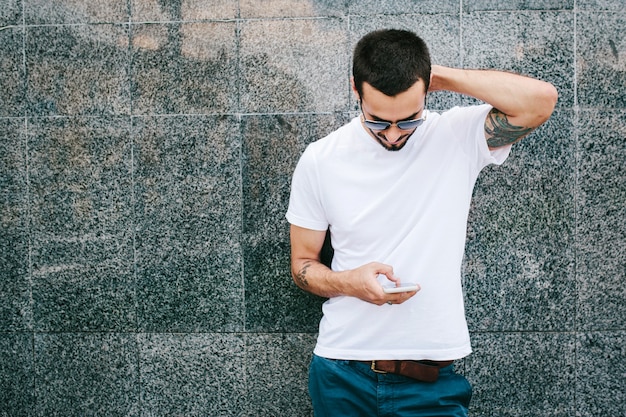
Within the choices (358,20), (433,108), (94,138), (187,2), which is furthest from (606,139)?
(94,138)

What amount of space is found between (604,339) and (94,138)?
3.89m

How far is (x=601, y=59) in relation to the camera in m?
4.21

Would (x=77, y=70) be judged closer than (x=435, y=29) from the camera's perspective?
No

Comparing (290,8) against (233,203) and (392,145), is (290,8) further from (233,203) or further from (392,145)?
(392,145)

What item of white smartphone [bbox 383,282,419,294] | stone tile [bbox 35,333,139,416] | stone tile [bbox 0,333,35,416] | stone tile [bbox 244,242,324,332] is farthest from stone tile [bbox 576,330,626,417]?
stone tile [bbox 0,333,35,416]

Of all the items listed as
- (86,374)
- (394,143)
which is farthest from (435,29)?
(86,374)

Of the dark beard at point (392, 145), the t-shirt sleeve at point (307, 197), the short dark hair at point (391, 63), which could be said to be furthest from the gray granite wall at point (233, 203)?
the short dark hair at point (391, 63)

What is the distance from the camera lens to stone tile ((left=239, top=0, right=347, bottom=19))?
4.27m

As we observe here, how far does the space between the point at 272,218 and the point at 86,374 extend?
1.81 m

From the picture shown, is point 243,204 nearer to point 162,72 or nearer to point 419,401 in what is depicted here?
point 162,72

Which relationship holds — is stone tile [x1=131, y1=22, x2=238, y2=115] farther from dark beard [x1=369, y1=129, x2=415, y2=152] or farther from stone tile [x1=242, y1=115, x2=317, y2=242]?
dark beard [x1=369, y1=129, x2=415, y2=152]

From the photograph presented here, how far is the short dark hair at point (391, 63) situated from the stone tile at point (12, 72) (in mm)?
2750

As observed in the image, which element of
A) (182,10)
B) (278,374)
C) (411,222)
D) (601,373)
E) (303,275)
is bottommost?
(278,374)

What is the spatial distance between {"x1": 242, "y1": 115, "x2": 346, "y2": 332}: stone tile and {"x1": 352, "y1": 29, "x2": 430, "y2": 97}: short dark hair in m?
1.28
